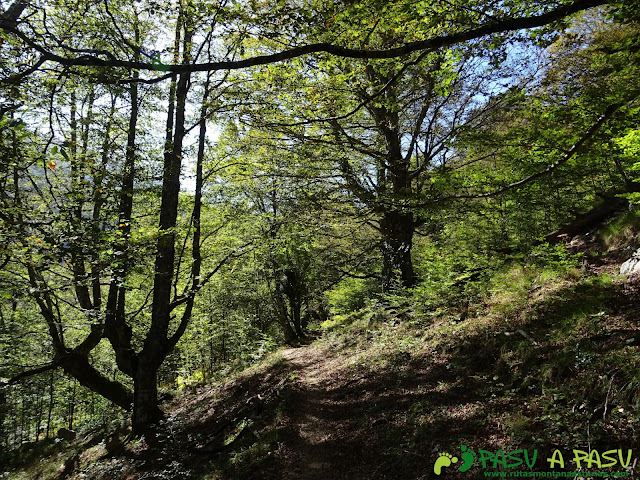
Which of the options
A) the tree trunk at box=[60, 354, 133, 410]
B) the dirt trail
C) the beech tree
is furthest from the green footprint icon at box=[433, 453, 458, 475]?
the tree trunk at box=[60, 354, 133, 410]

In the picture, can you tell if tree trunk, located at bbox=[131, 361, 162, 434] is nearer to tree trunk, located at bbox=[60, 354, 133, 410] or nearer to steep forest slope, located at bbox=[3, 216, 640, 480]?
steep forest slope, located at bbox=[3, 216, 640, 480]

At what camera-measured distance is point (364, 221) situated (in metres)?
10.7

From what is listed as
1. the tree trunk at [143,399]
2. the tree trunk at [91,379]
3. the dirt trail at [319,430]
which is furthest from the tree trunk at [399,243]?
the tree trunk at [91,379]

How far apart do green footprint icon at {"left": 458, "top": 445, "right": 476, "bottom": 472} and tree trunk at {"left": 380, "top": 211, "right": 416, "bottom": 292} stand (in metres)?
7.70

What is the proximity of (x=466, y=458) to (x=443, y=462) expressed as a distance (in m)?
0.27

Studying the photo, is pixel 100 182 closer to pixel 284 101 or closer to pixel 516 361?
pixel 284 101

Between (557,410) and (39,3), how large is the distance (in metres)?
10.6

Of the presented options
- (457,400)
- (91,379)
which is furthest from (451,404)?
(91,379)

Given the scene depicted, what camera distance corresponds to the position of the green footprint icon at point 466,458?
12.6 ft

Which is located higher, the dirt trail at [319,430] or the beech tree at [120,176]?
the beech tree at [120,176]

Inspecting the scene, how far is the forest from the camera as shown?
4.23m

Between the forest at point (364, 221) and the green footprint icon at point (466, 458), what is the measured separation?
0.07 feet

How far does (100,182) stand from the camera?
8141 mm

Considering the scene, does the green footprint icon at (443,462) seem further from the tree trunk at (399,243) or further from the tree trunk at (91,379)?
the tree trunk at (91,379)
